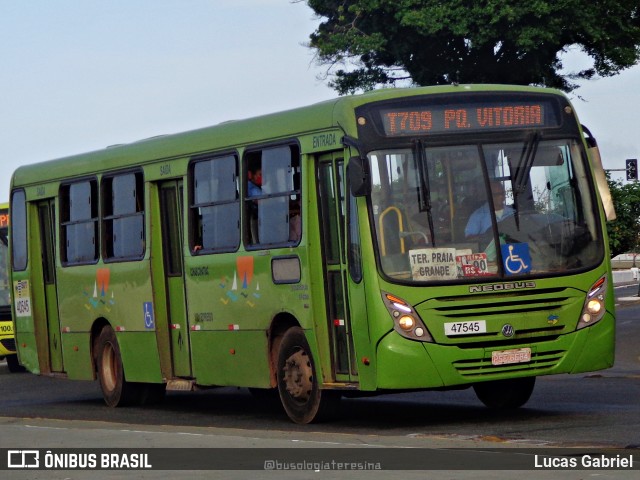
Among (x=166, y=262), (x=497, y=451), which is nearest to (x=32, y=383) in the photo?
(x=166, y=262)

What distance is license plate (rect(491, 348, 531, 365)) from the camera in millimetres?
14703

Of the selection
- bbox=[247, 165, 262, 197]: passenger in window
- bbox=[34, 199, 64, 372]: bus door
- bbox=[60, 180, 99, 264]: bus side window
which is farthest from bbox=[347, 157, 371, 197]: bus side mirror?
bbox=[34, 199, 64, 372]: bus door

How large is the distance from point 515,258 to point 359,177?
163 cm

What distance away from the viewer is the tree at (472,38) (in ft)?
152

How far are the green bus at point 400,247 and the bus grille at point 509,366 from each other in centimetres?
1

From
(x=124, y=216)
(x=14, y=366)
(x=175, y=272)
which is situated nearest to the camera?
(x=175, y=272)

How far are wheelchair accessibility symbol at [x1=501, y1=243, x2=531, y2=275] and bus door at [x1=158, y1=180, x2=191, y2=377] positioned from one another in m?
4.82

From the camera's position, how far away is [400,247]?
14.7 m

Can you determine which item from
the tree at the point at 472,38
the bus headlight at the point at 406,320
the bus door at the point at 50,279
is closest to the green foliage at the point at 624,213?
the tree at the point at 472,38

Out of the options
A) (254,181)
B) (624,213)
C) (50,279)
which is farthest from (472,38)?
(254,181)

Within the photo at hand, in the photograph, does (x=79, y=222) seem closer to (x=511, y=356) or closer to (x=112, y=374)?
(x=112, y=374)

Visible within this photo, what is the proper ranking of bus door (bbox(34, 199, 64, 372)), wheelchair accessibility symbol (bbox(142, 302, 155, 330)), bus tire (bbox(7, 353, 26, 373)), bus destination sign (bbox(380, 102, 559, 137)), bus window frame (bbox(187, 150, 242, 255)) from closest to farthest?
bus destination sign (bbox(380, 102, 559, 137)) < bus window frame (bbox(187, 150, 242, 255)) < wheelchair accessibility symbol (bbox(142, 302, 155, 330)) < bus door (bbox(34, 199, 64, 372)) < bus tire (bbox(7, 353, 26, 373))

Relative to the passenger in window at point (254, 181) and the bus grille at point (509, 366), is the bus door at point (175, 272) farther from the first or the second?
the bus grille at point (509, 366)

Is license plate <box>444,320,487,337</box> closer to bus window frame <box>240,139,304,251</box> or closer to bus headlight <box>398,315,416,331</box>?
bus headlight <box>398,315,416,331</box>
